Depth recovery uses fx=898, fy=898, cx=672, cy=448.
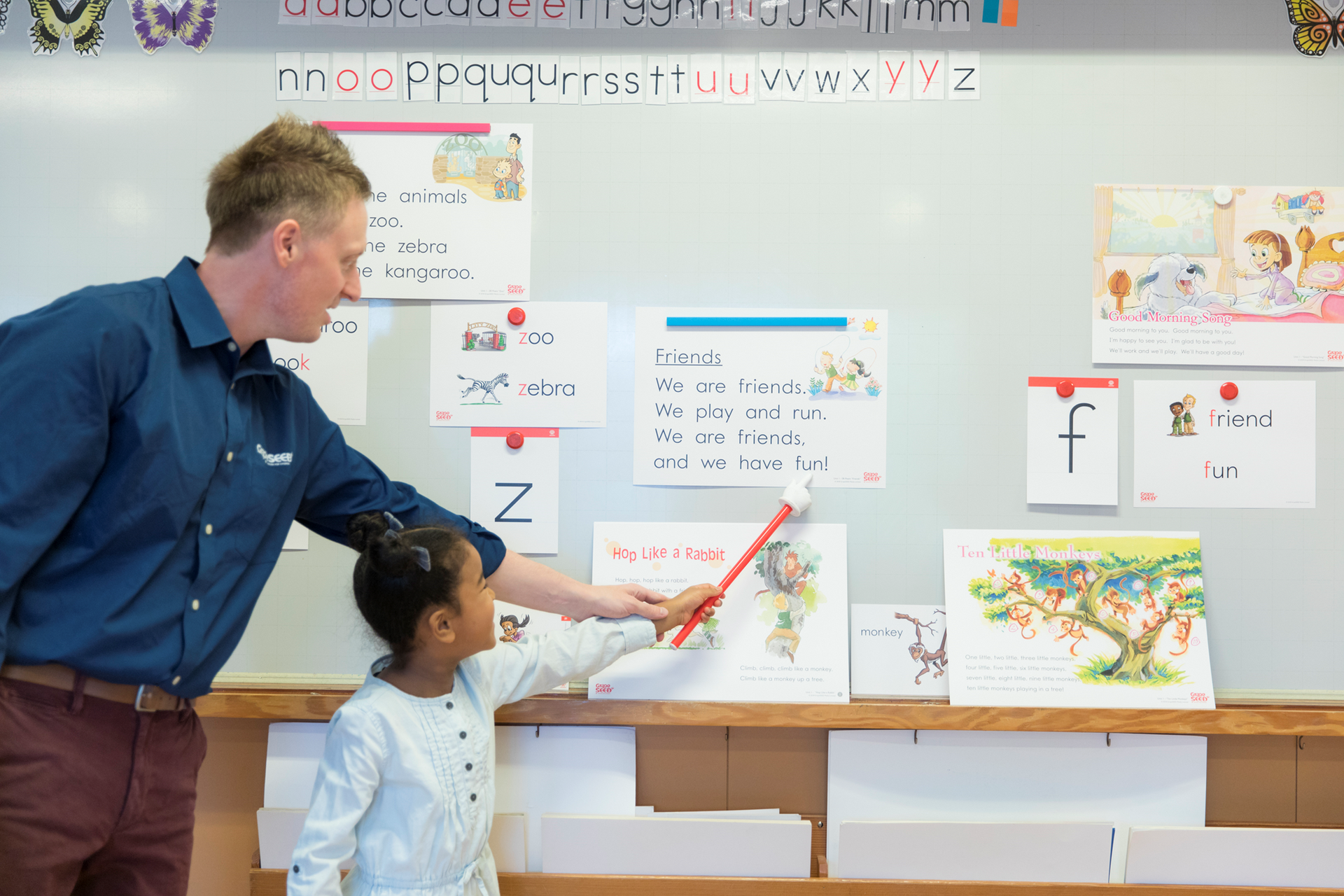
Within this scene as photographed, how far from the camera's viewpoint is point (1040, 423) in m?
1.55

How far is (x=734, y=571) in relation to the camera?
1507 millimetres

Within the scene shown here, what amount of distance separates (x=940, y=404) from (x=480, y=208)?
0.87 m

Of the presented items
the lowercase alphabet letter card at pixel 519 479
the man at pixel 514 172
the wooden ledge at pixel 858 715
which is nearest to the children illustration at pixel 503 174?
the man at pixel 514 172

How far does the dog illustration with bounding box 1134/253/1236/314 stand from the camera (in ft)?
5.06

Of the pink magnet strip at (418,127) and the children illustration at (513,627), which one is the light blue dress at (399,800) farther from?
the pink magnet strip at (418,127)

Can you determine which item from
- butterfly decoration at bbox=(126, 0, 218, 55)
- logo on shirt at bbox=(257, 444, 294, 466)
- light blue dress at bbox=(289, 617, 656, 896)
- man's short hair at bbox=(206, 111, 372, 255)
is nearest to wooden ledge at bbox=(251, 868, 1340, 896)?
light blue dress at bbox=(289, 617, 656, 896)

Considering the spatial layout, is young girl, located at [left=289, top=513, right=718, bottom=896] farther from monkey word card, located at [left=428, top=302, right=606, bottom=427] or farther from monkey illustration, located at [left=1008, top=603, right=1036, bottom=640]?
monkey illustration, located at [left=1008, top=603, right=1036, bottom=640]

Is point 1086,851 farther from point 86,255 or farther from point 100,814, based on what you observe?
point 86,255

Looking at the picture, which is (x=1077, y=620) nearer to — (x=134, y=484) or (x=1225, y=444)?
(x=1225, y=444)

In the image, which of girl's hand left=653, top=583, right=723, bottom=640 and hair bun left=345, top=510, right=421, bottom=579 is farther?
girl's hand left=653, top=583, right=723, bottom=640

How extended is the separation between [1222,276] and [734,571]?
0.98m

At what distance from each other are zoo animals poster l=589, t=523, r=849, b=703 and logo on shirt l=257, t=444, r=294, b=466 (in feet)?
1.78

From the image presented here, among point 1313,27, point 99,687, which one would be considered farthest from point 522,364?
point 1313,27

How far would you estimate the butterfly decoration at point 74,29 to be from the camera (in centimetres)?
158
